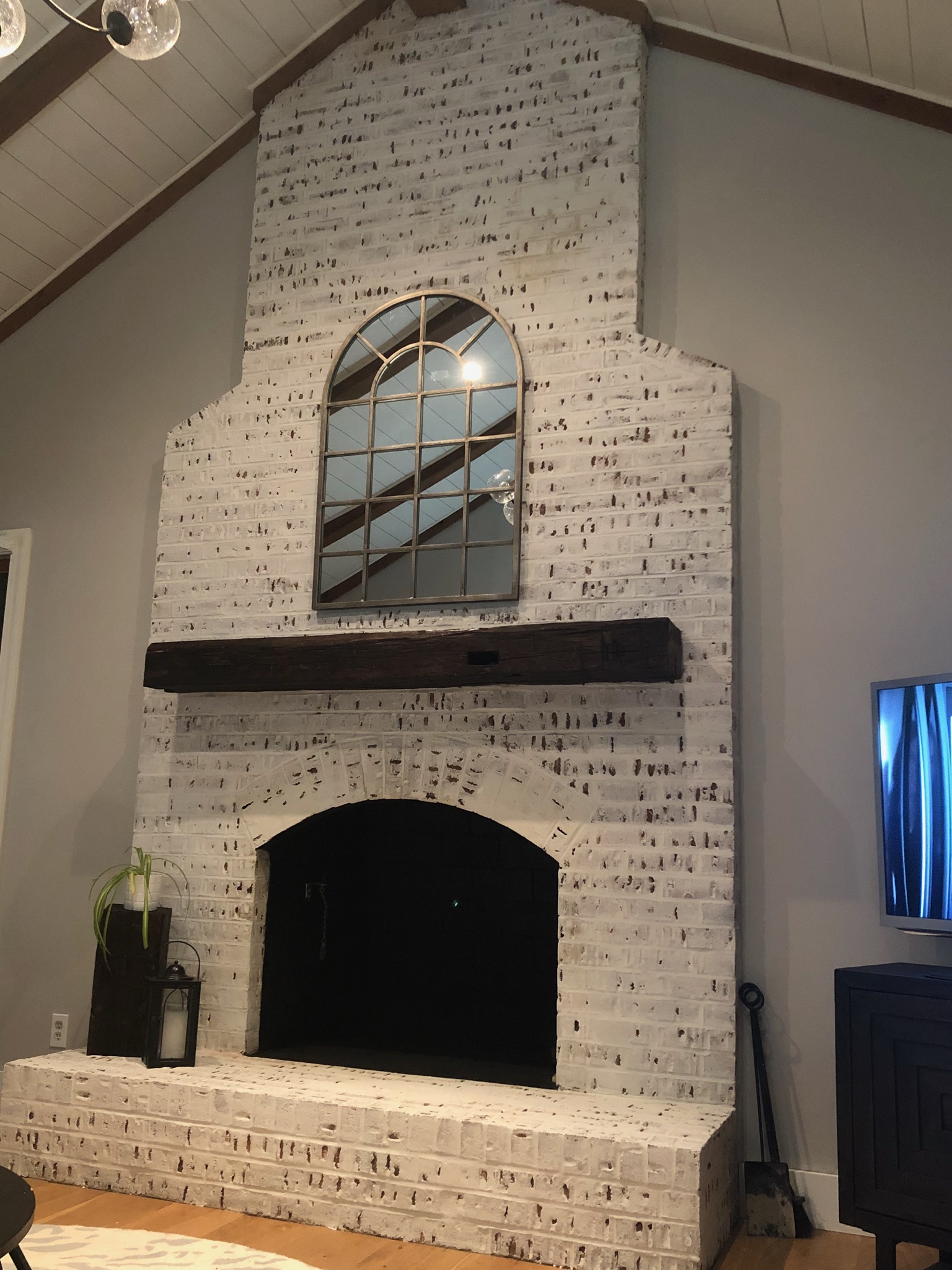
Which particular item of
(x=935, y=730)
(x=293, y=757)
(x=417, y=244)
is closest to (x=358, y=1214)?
(x=293, y=757)

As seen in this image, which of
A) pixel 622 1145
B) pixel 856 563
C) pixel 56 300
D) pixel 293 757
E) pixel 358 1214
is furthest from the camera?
pixel 56 300

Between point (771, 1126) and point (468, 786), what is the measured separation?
4.09 ft

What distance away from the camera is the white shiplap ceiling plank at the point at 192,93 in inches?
147

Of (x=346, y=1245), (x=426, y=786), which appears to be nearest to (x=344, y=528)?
(x=426, y=786)

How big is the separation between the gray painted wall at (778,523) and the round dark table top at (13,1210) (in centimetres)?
192

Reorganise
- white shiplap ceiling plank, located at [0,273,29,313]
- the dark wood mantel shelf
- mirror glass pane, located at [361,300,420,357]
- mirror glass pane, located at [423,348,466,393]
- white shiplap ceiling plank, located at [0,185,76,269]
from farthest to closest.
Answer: white shiplap ceiling plank, located at [0,273,29,313]
white shiplap ceiling plank, located at [0,185,76,269]
mirror glass pane, located at [361,300,420,357]
mirror glass pane, located at [423,348,466,393]
the dark wood mantel shelf

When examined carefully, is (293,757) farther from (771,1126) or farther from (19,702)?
(771,1126)

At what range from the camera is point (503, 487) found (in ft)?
11.2

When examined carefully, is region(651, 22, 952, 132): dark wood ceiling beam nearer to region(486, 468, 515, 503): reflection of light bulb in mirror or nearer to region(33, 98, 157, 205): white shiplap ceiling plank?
region(486, 468, 515, 503): reflection of light bulb in mirror

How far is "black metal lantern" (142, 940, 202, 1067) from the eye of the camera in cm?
319

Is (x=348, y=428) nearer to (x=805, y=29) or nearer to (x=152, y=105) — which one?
(x=152, y=105)

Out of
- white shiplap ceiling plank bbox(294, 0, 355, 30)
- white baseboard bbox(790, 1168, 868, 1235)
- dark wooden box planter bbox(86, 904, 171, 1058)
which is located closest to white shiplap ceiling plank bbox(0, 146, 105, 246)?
white shiplap ceiling plank bbox(294, 0, 355, 30)

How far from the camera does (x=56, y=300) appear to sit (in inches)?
173

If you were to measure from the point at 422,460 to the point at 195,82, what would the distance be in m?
1.66
